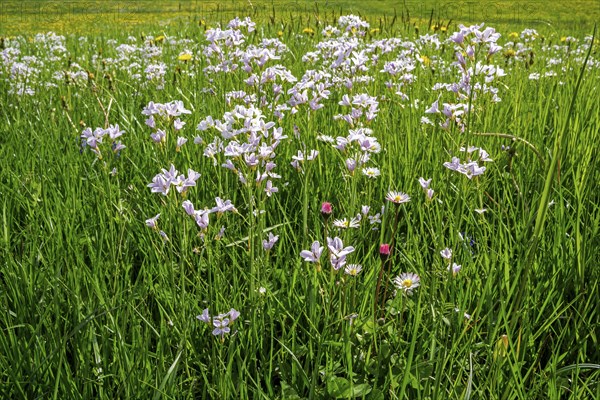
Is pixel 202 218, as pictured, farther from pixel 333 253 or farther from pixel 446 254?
pixel 446 254

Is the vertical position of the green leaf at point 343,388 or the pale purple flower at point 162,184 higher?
the pale purple flower at point 162,184

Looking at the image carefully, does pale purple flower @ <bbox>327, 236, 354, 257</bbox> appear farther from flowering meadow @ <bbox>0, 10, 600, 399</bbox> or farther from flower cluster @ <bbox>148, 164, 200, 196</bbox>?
flower cluster @ <bbox>148, 164, 200, 196</bbox>

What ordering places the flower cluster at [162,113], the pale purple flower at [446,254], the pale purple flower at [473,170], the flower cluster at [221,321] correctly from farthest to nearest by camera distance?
the flower cluster at [162,113]
the pale purple flower at [473,170]
the pale purple flower at [446,254]
the flower cluster at [221,321]

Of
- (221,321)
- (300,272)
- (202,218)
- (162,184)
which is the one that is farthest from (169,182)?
(300,272)

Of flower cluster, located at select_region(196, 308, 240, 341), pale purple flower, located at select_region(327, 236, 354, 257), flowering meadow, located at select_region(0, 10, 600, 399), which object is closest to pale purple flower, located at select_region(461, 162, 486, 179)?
flowering meadow, located at select_region(0, 10, 600, 399)

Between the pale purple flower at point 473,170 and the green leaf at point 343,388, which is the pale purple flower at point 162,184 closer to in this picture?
the green leaf at point 343,388

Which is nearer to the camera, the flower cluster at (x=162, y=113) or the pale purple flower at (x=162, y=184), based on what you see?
the pale purple flower at (x=162, y=184)

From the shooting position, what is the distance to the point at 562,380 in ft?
4.62

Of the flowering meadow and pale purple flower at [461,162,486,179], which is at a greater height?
pale purple flower at [461,162,486,179]

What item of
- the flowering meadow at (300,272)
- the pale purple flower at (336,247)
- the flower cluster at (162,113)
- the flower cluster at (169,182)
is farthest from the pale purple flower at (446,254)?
the flower cluster at (162,113)

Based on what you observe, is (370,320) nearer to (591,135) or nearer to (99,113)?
(591,135)

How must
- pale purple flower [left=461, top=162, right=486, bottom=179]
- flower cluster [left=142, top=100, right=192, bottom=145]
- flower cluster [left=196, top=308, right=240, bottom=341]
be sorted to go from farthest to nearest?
flower cluster [left=142, top=100, right=192, bottom=145] → pale purple flower [left=461, top=162, right=486, bottom=179] → flower cluster [left=196, top=308, right=240, bottom=341]

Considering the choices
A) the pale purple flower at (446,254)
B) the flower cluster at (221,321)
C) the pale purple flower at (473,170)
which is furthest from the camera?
the pale purple flower at (473,170)

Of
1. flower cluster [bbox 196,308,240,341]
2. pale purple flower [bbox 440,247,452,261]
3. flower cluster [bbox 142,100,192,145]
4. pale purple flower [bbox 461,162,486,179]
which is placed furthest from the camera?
flower cluster [bbox 142,100,192,145]
